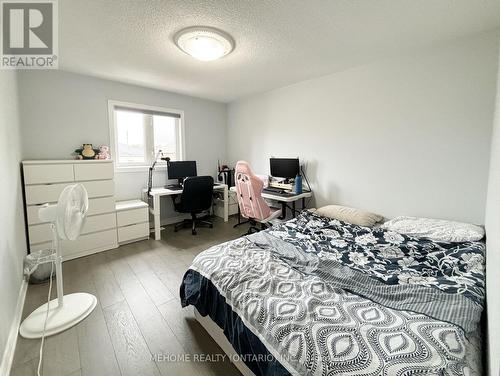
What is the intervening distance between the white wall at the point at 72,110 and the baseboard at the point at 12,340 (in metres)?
1.78

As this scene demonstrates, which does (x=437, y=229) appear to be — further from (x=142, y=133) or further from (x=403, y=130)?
(x=142, y=133)

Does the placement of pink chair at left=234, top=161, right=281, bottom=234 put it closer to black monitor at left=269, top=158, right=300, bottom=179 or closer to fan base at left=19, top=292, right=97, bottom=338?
black monitor at left=269, top=158, right=300, bottom=179

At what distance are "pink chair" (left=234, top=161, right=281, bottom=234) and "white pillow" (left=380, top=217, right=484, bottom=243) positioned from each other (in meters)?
1.40

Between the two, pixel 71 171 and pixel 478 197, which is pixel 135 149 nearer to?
pixel 71 171

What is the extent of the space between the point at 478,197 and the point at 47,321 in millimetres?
3770

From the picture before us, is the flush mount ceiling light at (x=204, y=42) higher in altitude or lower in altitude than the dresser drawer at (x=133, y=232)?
higher

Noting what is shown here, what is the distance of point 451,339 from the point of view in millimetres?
931

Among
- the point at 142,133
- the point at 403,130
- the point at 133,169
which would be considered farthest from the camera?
the point at 142,133

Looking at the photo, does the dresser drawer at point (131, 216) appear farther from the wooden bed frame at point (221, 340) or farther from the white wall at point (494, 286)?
the white wall at point (494, 286)

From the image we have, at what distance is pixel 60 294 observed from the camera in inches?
69.7

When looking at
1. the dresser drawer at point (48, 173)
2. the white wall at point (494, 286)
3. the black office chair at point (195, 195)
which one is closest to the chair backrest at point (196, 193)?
the black office chair at point (195, 195)

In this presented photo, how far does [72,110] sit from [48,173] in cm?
101

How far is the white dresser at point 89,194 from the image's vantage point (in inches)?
96.4

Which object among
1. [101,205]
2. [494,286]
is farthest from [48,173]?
[494,286]
